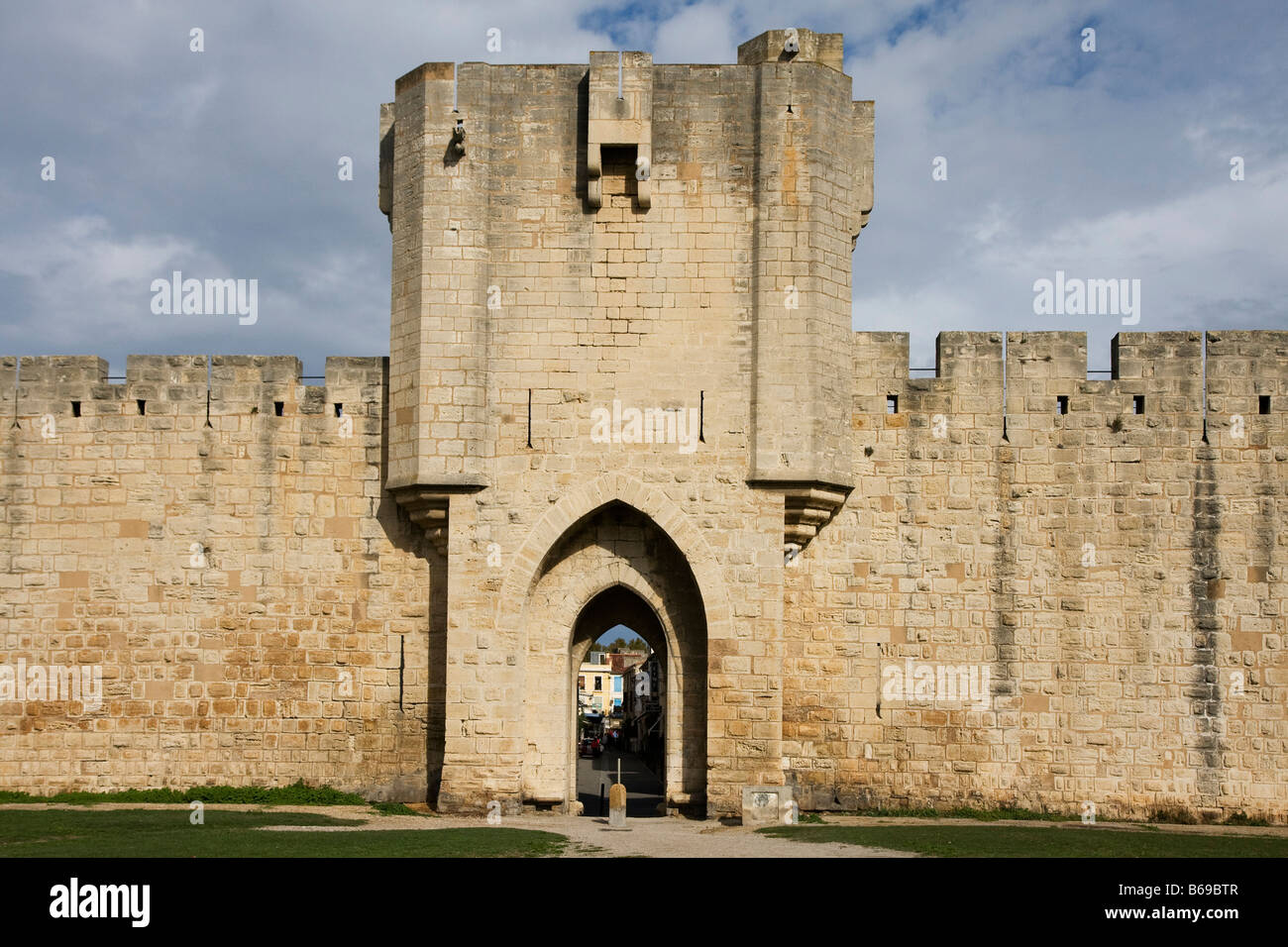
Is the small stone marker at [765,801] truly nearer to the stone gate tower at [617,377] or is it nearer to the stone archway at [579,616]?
the stone gate tower at [617,377]

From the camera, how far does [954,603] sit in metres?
17.0

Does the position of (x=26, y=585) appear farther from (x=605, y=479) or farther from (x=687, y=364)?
(x=687, y=364)

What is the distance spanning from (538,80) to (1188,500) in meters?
9.82

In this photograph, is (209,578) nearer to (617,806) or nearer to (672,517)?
(672,517)

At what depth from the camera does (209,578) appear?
17.5m

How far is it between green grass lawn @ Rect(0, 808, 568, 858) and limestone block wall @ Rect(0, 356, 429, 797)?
1.45 m

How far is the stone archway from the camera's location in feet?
55.3

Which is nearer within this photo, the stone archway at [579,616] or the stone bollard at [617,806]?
the stone bollard at [617,806]

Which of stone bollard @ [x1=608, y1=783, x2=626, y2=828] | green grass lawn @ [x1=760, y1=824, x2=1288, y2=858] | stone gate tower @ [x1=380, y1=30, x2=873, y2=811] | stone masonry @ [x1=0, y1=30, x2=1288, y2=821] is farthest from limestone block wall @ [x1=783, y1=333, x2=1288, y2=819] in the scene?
stone bollard @ [x1=608, y1=783, x2=626, y2=828]

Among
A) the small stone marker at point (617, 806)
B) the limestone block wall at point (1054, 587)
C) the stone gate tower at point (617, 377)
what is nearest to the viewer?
the small stone marker at point (617, 806)

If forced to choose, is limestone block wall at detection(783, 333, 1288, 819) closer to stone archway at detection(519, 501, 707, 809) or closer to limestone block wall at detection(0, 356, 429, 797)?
stone archway at detection(519, 501, 707, 809)

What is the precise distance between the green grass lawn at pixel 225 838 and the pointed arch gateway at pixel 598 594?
2.40 m

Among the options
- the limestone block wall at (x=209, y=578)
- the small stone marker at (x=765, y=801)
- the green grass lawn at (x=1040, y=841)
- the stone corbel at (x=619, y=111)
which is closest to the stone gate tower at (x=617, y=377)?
the stone corbel at (x=619, y=111)

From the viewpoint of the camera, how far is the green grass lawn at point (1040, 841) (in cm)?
1235
